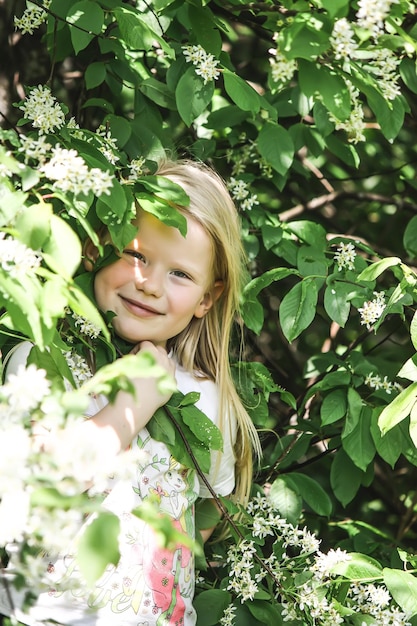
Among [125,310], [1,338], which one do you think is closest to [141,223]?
[125,310]

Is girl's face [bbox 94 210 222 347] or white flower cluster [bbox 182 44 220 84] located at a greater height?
white flower cluster [bbox 182 44 220 84]

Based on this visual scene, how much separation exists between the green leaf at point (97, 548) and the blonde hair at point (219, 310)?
38.4 inches

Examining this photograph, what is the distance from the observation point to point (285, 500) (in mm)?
2145

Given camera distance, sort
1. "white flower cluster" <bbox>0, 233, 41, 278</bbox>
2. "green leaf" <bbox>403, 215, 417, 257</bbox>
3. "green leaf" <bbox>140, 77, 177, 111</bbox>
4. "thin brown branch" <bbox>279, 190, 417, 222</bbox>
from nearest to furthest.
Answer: "white flower cluster" <bbox>0, 233, 41, 278</bbox> < "green leaf" <bbox>140, 77, 177, 111</bbox> < "green leaf" <bbox>403, 215, 417, 257</bbox> < "thin brown branch" <bbox>279, 190, 417, 222</bbox>

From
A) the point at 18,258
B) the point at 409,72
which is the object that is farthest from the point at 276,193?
the point at 18,258

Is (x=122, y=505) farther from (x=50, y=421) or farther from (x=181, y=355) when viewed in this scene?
(x=50, y=421)

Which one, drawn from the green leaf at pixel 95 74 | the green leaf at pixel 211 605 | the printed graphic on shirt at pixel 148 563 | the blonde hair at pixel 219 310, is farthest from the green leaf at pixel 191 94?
the green leaf at pixel 211 605

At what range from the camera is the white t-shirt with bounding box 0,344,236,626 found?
5.38 feet

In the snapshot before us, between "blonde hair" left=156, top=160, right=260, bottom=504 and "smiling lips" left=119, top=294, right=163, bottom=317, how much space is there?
0.22m

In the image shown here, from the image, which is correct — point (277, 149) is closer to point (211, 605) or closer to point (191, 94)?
point (191, 94)

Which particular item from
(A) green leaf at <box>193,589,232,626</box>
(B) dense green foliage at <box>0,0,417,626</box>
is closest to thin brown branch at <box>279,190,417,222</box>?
(B) dense green foliage at <box>0,0,417,626</box>

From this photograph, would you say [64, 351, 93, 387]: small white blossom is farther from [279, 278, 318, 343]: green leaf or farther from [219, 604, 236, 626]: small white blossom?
[219, 604, 236, 626]: small white blossom

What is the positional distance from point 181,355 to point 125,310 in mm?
260

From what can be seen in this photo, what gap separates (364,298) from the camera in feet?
6.35
